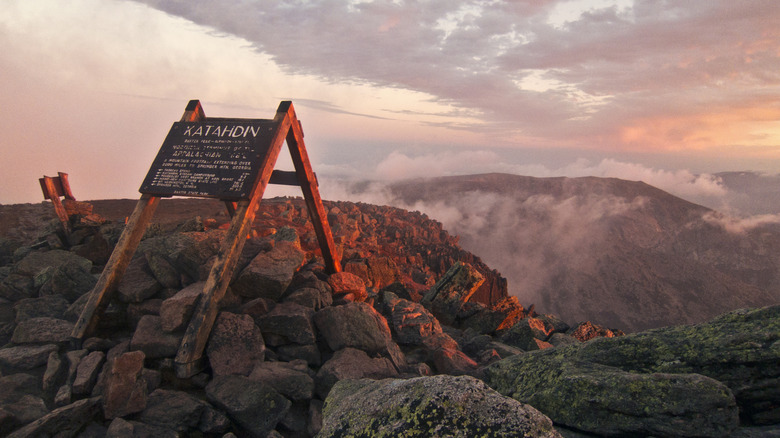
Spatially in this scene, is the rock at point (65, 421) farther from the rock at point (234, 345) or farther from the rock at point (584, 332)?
the rock at point (584, 332)

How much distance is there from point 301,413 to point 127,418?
2.04 metres

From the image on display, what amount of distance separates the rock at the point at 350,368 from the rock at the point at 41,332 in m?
4.14

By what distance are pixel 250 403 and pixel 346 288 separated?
3.73m

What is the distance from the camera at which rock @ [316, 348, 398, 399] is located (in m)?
5.44

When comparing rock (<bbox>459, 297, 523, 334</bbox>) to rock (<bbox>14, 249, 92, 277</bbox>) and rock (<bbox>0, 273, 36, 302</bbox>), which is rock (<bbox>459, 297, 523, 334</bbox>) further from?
rock (<bbox>0, 273, 36, 302</bbox>)

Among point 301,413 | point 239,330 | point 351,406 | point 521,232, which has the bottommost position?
point 521,232

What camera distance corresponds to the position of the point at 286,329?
629 cm

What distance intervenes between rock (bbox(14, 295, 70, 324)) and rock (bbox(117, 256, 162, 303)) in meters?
1.29

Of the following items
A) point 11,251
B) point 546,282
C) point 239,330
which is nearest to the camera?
point 239,330

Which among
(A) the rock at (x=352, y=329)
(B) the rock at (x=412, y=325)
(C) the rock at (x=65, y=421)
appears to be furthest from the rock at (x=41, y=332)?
(B) the rock at (x=412, y=325)

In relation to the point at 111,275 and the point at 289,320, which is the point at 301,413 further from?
the point at 111,275

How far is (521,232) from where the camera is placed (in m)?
151

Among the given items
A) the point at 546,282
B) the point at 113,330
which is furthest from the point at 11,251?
the point at 546,282

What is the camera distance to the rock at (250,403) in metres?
4.76
